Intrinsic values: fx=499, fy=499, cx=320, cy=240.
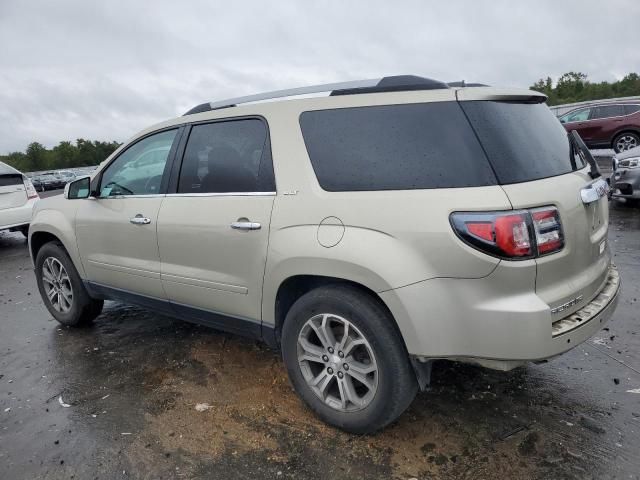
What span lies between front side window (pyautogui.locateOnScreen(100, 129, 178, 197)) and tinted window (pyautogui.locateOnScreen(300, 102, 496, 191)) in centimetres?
137

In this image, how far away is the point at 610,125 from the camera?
45.9 feet

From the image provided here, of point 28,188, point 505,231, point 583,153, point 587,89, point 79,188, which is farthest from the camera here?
point 587,89

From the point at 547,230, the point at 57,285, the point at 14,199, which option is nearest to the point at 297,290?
the point at 547,230

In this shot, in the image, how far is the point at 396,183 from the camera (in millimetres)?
2480

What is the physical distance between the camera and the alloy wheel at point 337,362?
8.61 ft

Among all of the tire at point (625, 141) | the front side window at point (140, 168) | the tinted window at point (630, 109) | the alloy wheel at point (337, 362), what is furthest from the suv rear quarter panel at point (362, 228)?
the tinted window at point (630, 109)

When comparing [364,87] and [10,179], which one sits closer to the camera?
[364,87]

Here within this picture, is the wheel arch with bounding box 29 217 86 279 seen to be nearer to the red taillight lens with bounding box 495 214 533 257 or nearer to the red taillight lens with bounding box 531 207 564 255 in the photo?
the red taillight lens with bounding box 495 214 533 257

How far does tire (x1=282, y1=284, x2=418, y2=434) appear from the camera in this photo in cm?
249

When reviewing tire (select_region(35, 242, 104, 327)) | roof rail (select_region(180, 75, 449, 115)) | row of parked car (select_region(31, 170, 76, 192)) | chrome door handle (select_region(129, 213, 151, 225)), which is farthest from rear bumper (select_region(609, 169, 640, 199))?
row of parked car (select_region(31, 170, 76, 192))

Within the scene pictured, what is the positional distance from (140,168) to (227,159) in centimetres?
104

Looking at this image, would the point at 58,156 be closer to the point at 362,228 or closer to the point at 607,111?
the point at 607,111

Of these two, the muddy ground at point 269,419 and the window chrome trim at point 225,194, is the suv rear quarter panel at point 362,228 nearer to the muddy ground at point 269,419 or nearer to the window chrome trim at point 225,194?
the window chrome trim at point 225,194

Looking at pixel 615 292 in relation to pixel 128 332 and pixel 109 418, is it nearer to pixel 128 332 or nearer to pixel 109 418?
pixel 109 418
